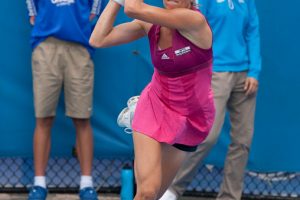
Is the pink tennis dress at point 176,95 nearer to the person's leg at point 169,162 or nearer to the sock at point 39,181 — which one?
the person's leg at point 169,162

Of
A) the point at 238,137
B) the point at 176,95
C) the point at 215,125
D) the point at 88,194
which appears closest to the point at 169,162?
the point at 176,95

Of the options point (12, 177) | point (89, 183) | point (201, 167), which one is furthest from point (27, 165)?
point (201, 167)

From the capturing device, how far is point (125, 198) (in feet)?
18.1

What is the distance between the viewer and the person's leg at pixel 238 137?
18.0 ft

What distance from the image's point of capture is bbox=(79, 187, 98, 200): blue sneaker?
18.3 ft

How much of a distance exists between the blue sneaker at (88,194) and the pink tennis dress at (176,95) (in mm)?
1351

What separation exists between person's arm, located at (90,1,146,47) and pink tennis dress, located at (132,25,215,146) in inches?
6.3

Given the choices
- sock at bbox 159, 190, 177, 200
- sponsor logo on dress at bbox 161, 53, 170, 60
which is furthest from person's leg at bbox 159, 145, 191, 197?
sock at bbox 159, 190, 177, 200

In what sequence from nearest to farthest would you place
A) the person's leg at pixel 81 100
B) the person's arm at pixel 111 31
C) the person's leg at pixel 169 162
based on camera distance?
the person's arm at pixel 111 31 < the person's leg at pixel 169 162 < the person's leg at pixel 81 100

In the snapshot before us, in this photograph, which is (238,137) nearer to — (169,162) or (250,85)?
(250,85)

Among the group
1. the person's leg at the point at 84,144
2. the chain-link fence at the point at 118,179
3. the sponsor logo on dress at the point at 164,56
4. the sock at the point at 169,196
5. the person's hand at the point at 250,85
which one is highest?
the sponsor logo on dress at the point at 164,56

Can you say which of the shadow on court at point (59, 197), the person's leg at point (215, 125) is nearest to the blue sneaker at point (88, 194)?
the shadow on court at point (59, 197)

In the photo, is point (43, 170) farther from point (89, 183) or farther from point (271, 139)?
point (271, 139)

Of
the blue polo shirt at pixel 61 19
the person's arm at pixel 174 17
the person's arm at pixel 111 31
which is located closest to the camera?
the person's arm at pixel 174 17
